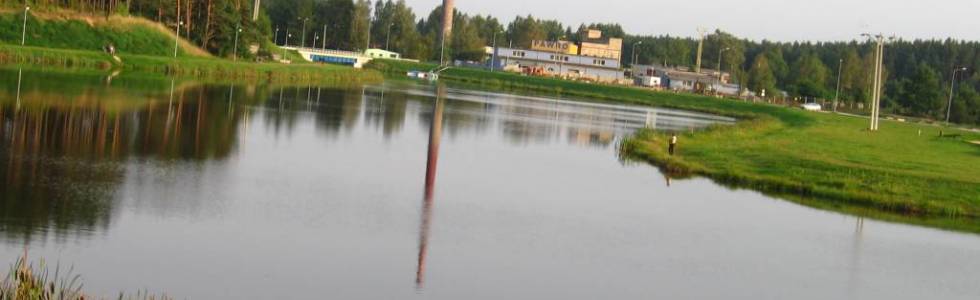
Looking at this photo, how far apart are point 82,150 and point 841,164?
25.1m

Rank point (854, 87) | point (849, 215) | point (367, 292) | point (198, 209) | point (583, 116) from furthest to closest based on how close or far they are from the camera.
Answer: point (854, 87) < point (583, 116) < point (849, 215) < point (198, 209) < point (367, 292)

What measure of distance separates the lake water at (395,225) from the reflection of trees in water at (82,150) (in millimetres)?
91

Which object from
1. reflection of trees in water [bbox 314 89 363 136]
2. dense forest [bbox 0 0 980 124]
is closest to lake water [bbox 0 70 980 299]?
reflection of trees in water [bbox 314 89 363 136]

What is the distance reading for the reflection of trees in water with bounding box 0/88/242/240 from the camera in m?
22.1

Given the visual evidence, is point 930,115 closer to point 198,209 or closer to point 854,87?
point 854,87

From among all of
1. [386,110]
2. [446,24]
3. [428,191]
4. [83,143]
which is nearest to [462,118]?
[386,110]

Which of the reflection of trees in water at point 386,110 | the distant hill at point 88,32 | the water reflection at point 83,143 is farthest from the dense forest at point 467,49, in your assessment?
the water reflection at point 83,143

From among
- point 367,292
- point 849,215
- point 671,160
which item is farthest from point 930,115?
point 367,292

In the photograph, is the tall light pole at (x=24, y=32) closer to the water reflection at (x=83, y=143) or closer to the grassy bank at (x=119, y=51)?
the grassy bank at (x=119, y=51)

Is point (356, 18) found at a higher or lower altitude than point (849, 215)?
higher

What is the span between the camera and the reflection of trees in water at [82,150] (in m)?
22.1

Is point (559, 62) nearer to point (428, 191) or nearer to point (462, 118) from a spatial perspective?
point (462, 118)

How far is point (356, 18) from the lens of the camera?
18100cm

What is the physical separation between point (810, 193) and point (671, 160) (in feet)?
23.7
